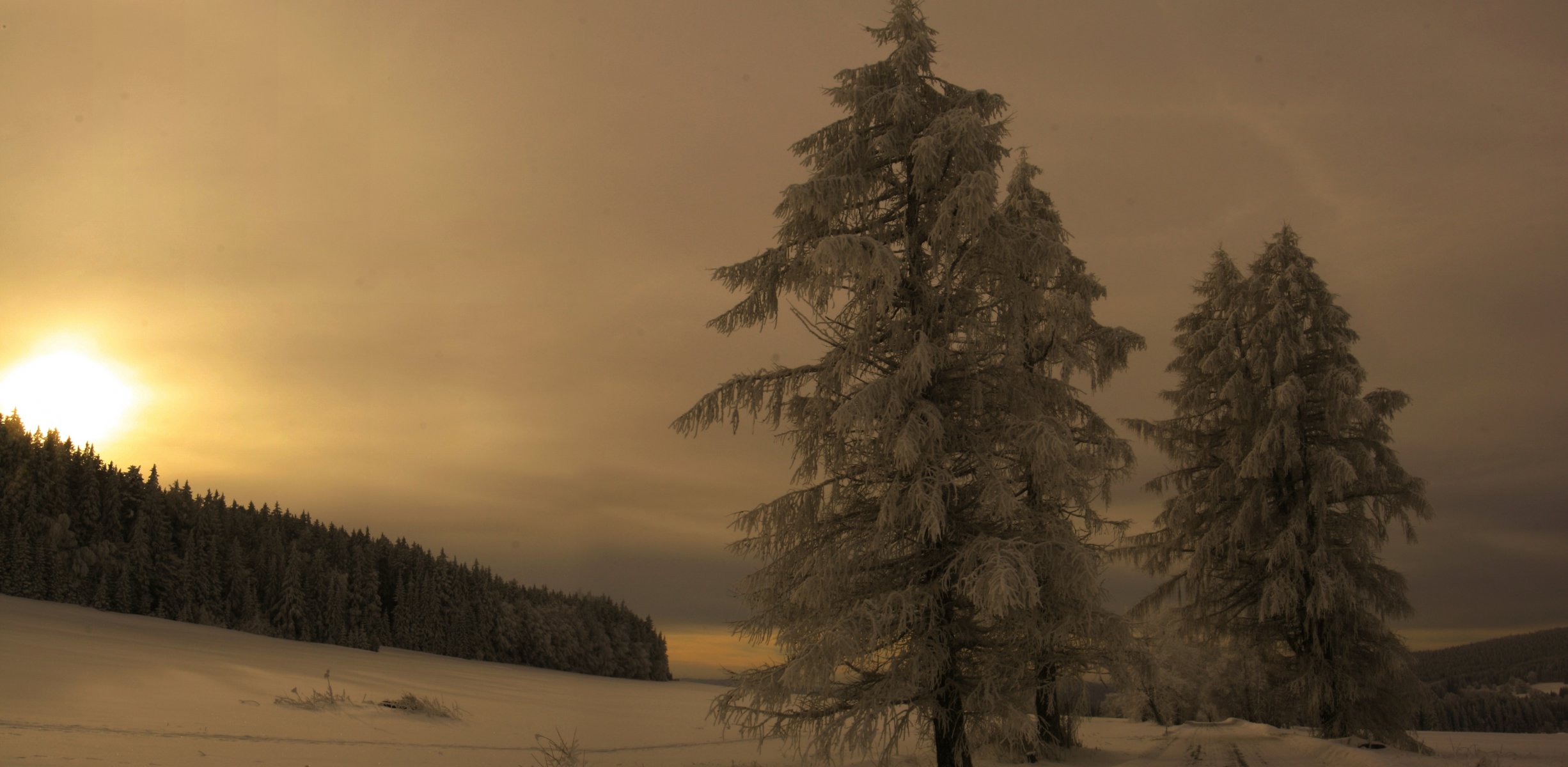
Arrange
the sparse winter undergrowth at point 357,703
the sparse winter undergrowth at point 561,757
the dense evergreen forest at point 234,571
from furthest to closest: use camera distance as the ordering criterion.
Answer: the dense evergreen forest at point 234,571 < the sparse winter undergrowth at point 357,703 < the sparse winter undergrowth at point 561,757

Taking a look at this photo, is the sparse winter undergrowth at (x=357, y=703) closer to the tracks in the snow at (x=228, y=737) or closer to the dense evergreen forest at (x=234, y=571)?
the tracks in the snow at (x=228, y=737)

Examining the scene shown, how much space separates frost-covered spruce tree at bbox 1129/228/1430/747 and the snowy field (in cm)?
212

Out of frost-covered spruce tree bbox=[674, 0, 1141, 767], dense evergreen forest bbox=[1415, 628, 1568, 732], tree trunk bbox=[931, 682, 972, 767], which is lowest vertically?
dense evergreen forest bbox=[1415, 628, 1568, 732]

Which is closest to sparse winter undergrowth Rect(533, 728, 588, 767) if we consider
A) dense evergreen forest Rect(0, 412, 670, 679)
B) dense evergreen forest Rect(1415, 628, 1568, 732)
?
dense evergreen forest Rect(1415, 628, 1568, 732)

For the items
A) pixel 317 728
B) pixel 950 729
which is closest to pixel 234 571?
pixel 317 728

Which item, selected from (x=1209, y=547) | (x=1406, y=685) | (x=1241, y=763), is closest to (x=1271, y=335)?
(x=1209, y=547)

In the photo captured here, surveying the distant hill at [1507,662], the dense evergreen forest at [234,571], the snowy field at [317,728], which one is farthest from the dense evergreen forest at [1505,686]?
the dense evergreen forest at [234,571]

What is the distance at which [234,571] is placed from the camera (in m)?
55.8

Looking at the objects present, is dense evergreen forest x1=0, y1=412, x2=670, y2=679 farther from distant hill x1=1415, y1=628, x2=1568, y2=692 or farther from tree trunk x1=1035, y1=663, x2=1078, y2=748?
distant hill x1=1415, y1=628, x2=1568, y2=692

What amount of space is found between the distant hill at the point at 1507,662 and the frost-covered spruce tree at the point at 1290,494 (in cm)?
2097

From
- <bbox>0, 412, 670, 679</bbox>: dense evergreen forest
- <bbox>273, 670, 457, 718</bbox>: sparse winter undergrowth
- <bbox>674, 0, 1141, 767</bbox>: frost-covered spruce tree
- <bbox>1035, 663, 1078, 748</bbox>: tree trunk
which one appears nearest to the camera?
<bbox>674, 0, 1141, 767</bbox>: frost-covered spruce tree

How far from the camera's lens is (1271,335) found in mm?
19719

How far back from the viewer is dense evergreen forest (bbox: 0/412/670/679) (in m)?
45.2

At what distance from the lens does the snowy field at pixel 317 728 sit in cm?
1028
